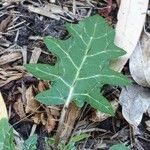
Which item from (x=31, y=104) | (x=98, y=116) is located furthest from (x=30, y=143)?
(x=98, y=116)

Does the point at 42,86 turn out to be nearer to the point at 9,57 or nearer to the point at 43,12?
the point at 9,57

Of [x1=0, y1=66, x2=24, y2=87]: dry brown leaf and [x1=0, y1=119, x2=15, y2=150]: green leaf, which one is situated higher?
[x1=0, y1=66, x2=24, y2=87]: dry brown leaf

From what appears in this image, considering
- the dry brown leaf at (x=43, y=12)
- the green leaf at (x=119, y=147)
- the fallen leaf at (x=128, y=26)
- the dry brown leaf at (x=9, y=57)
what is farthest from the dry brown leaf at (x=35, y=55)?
the green leaf at (x=119, y=147)

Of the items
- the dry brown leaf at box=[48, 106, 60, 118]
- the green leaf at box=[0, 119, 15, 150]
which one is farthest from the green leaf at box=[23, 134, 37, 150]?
the dry brown leaf at box=[48, 106, 60, 118]

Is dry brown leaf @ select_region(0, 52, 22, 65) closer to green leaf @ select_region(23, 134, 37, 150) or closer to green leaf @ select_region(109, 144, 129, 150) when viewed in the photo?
green leaf @ select_region(23, 134, 37, 150)

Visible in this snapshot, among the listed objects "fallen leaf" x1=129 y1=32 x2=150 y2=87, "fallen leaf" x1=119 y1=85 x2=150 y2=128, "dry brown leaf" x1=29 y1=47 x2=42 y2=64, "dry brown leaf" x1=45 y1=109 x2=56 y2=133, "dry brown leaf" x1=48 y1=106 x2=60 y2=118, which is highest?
"fallen leaf" x1=129 y1=32 x2=150 y2=87
